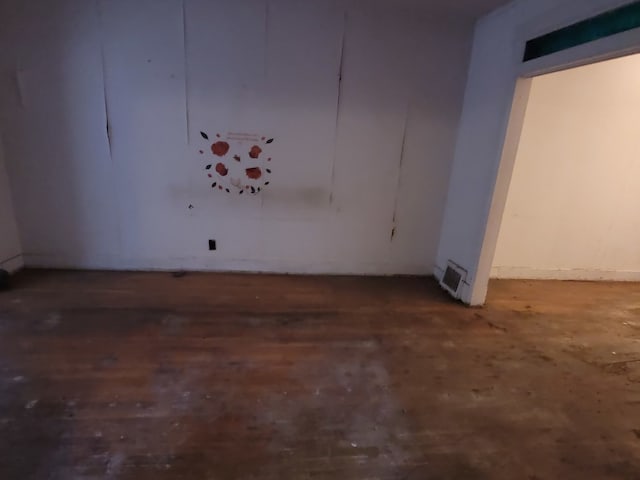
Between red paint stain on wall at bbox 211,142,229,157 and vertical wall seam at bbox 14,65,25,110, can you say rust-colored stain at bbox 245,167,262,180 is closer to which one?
red paint stain on wall at bbox 211,142,229,157

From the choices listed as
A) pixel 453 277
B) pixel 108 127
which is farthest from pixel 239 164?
pixel 453 277

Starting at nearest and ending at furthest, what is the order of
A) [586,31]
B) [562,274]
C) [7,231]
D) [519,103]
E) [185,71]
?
Result: 1. [586,31]
2. [519,103]
3. [185,71]
4. [7,231]
5. [562,274]

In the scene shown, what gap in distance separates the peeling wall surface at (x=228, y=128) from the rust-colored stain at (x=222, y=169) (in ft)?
0.04

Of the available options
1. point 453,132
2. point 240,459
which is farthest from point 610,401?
point 453,132

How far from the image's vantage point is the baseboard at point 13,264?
11.1ft

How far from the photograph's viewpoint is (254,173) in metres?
3.53

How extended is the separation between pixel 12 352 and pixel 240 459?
169 centimetres

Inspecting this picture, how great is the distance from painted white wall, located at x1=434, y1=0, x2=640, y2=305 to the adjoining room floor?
0.51 metres

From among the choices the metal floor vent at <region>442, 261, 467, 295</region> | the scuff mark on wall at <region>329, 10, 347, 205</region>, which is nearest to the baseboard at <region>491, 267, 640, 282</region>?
the metal floor vent at <region>442, 261, 467, 295</region>

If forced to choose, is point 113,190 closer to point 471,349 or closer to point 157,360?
point 157,360

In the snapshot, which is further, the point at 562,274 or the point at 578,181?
the point at 562,274

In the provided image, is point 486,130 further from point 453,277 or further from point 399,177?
point 453,277

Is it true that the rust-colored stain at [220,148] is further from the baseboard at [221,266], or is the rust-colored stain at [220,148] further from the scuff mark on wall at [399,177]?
the scuff mark on wall at [399,177]

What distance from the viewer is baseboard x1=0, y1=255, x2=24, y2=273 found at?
337 centimetres
